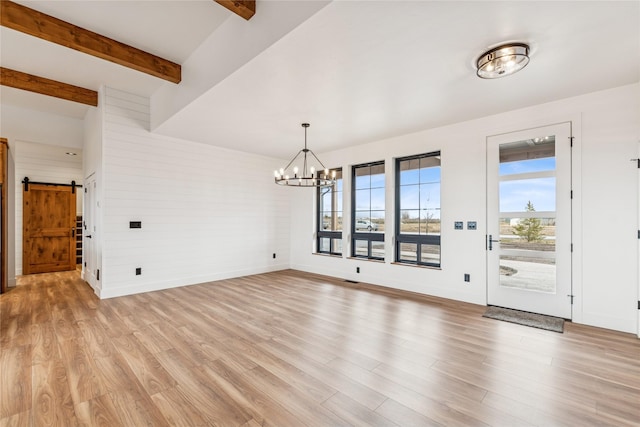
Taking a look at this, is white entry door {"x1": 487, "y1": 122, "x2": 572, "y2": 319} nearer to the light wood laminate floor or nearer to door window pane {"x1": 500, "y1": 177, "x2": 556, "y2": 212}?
door window pane {"x1": 500, "y1": 177, "x2": 556, "y2": 212}

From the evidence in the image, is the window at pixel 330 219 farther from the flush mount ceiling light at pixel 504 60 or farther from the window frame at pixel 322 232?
the flush mount ceiling light at pixel 504 60

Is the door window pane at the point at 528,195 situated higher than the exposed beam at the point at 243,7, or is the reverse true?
the exposed beam at the point at 243,7

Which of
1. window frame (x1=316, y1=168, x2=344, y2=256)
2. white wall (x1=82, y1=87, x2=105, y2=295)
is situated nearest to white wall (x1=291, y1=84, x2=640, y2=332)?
window frame (x1=316, y1=168, x2=344, y2=256)

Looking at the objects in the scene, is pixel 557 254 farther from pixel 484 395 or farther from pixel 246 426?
pixel 246 426

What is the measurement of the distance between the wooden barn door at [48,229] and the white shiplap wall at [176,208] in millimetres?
3980

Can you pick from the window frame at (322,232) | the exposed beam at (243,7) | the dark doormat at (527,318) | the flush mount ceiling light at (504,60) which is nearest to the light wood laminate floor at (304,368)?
the dark doormat at (527,318)

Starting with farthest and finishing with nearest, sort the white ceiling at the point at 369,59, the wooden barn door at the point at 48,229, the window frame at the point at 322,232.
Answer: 1. the wooden barn door at the point at 48,229
2. the window frame at the point at 322,232
3. the white ceiling at the point at 369,59

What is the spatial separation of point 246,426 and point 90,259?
18.3ft

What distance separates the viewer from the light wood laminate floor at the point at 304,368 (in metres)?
1.89

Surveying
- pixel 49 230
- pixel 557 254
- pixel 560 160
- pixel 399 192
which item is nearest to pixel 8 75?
pixel 49 230

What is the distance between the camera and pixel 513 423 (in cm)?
178

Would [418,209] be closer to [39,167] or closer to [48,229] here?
[48,229]

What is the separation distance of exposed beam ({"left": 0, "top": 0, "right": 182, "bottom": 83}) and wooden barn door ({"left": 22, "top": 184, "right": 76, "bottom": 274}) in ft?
18.7

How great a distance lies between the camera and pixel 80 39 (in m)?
3.14
